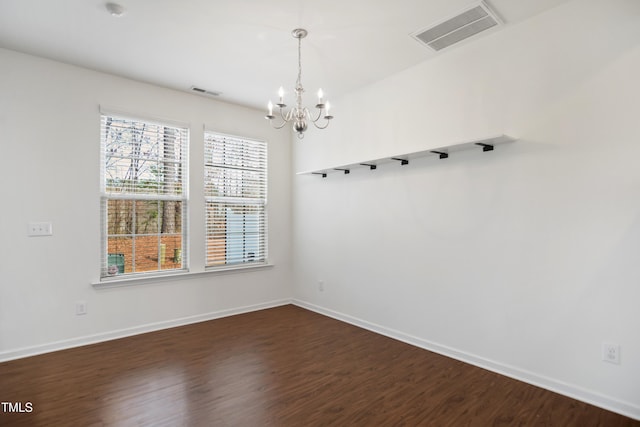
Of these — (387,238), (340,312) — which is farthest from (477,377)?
(340,312)

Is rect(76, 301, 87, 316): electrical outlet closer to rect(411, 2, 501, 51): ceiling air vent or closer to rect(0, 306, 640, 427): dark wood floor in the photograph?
rect(0, 306, 640, 427): dark wood floor

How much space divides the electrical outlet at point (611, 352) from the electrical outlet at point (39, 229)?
484 cm

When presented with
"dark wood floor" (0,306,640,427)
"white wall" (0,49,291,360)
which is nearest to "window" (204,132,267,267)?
"white wall" (0,49,291,360)

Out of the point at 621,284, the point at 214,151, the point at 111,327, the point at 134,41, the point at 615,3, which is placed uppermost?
the point at 134,41

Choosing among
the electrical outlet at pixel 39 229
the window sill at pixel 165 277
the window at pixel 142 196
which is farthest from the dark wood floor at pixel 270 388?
the electrical outlet at pixel 39 229

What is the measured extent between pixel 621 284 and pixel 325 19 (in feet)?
9.43

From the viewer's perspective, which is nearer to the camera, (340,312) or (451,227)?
(451,227)

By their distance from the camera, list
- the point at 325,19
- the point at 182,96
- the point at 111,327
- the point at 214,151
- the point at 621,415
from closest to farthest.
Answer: the point at 621,415 → the point at 325,19 → the point at 111,327 → the point at 182,96 → the point at 214,151

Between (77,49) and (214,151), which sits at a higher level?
(77,49)

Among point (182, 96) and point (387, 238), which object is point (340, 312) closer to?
point (387, 238)

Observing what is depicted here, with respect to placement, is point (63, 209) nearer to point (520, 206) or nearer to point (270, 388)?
point (270, 388)

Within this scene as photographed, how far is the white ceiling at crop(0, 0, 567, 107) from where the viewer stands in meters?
2.58

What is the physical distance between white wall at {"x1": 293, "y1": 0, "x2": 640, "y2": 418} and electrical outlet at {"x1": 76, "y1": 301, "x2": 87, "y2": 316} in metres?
2.99

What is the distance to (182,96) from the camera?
4273 mm
